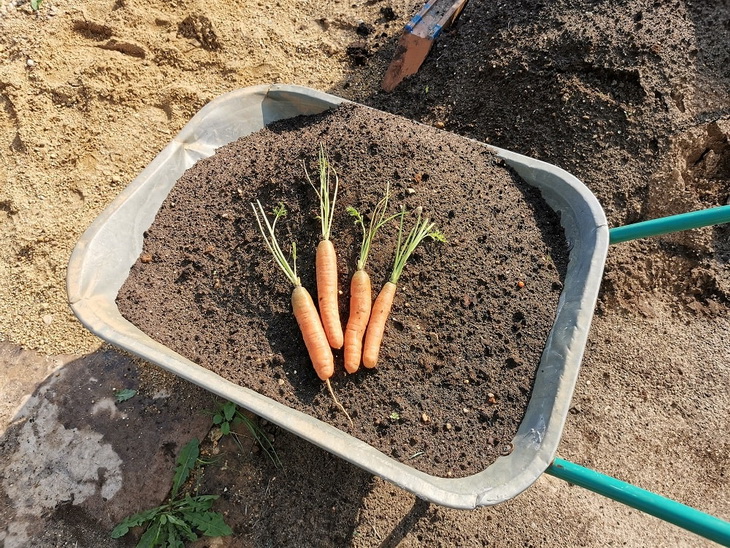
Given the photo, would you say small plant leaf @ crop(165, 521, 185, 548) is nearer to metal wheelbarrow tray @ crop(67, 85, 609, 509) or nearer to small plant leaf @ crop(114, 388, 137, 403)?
small plant leaf @ crop(114, 388, 137, 403)

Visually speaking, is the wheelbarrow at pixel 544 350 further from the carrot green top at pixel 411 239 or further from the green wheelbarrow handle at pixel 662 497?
the carrot green top at pixel 411 239

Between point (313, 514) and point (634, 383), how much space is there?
6.23 feet

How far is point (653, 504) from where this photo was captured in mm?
1285

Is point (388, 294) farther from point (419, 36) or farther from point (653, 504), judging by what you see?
point (419, 36)

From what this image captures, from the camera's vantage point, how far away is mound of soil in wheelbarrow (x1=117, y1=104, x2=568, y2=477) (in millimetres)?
1835

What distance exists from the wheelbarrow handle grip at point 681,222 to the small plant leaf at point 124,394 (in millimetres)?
2599

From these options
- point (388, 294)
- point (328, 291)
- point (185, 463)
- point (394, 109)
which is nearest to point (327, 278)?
point (328, 291)

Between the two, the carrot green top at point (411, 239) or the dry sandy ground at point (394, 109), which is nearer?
the carrot green top at point (411, 239)

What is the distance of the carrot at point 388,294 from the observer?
188cm

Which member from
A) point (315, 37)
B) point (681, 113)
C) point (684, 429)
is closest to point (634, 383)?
point (684, 429)

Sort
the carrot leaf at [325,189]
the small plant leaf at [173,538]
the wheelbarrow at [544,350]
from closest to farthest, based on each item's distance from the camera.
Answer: the wheelbarrow at [544,350]
the carrot leaf at [325,189]
the small plant leaf at [173,538]

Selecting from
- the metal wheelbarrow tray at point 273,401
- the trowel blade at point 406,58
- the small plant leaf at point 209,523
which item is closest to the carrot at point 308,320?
the metal wheelbarrow tray at point 273,401

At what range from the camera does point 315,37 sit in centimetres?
389

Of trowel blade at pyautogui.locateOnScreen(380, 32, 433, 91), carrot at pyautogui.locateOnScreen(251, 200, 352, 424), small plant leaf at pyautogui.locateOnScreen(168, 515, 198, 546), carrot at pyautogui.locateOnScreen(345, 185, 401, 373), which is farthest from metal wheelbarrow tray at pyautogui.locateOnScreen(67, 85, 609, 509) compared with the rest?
trowel blade at pyautogui.locateOnScreen(380, 32, 433, 91)
